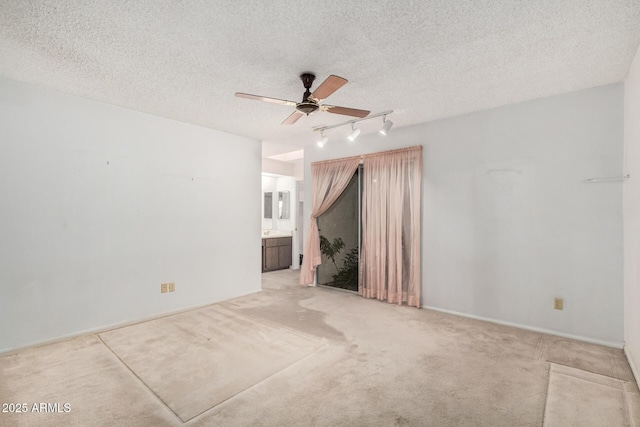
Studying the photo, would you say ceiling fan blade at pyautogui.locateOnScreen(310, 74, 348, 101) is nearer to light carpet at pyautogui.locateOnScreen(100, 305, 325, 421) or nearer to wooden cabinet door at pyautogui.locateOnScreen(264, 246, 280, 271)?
light carpet at pyautogui.locateOnScreen(100, 305, 325, 421)

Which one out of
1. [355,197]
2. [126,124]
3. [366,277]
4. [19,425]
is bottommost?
[19,425]

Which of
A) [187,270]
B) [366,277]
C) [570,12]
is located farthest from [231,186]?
[570,12]

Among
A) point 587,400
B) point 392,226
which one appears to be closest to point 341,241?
point 392,226

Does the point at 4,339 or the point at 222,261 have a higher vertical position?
the point at 222,261

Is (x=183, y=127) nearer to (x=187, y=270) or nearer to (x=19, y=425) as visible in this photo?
(x=187, y=270)

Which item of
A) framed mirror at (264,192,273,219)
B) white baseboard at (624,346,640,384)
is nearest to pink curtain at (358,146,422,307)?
white baseboard at (624,346,640,384)

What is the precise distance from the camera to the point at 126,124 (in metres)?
3.50

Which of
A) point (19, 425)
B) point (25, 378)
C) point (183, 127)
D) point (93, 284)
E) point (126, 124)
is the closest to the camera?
point (19, 425)

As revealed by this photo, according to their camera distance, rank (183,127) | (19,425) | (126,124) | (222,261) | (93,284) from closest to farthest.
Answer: (19,425), (93,284), (126,124), (183,127), (222,261)

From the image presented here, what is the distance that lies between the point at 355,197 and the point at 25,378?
4228 mm

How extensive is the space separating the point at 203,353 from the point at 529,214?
3.62 m

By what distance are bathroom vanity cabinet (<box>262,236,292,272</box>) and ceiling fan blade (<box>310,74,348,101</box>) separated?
172 inches

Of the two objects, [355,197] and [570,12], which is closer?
[570,12]

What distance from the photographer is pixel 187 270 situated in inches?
160
